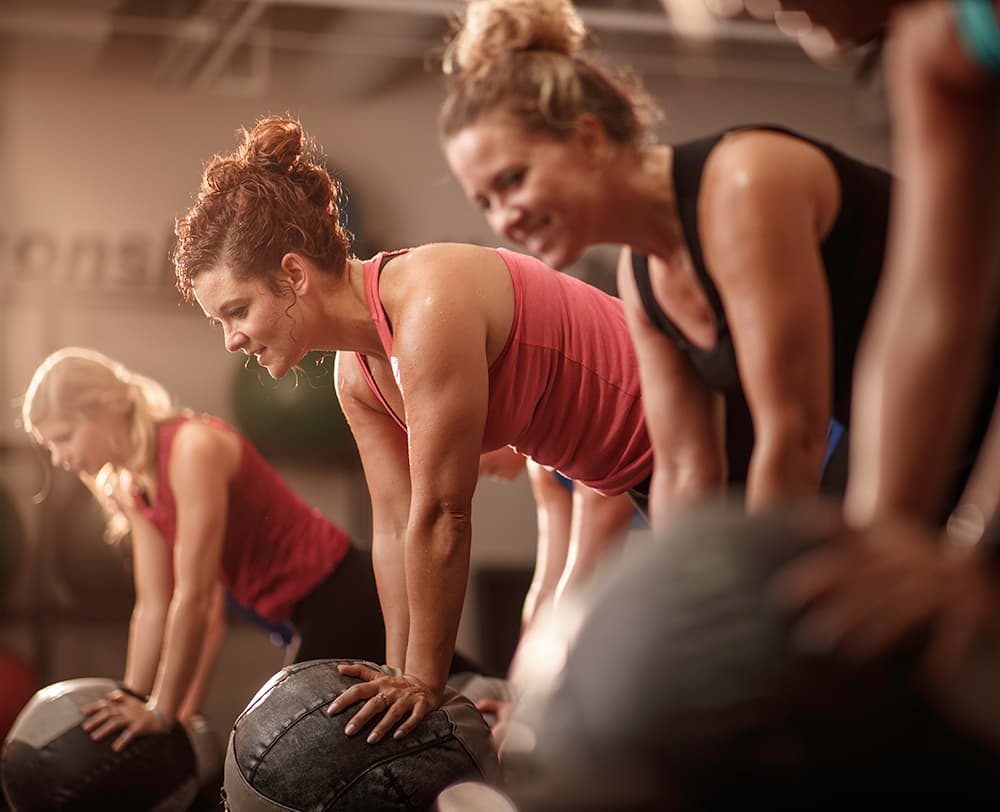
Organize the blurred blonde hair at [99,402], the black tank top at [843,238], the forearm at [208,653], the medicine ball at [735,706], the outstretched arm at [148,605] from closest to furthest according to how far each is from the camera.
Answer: the medicine ball at [735,706], the black tank top at [843,238], the blurred blonde hair at [99,402], the outstretched arm at [148,605], the forearm at [208,653]

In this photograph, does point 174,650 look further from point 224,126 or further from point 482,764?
point 224,126

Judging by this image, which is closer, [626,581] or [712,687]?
[712,687]

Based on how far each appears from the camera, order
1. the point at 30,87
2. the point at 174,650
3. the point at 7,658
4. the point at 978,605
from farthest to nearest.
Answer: the point at 30,87 → the point at 7,658 → the point at 174,650 → the point at 978,605

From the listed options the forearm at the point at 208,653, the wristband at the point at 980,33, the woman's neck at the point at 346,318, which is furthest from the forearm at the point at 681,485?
the forearm at the point at 208,653

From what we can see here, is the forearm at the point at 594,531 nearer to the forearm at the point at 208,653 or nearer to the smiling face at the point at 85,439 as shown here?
the smiling face at the point at 85,439

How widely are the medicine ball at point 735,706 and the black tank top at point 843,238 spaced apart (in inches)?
21.9

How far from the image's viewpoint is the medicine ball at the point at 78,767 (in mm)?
3098

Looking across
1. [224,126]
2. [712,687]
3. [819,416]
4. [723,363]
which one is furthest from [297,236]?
[224,126]

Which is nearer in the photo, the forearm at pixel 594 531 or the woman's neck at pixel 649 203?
the woman's neck at pixel 649 203

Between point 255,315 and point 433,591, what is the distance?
2.01 ft

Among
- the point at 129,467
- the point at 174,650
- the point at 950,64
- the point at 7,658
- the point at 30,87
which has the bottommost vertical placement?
the point at 7,658

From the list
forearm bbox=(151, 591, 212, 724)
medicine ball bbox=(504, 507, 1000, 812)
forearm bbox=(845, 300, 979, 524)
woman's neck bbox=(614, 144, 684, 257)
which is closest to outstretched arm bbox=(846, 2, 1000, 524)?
forearm bbox=(845, 300, 979, 524)

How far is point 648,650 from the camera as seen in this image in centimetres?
123

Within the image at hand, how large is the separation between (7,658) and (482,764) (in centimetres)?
362
